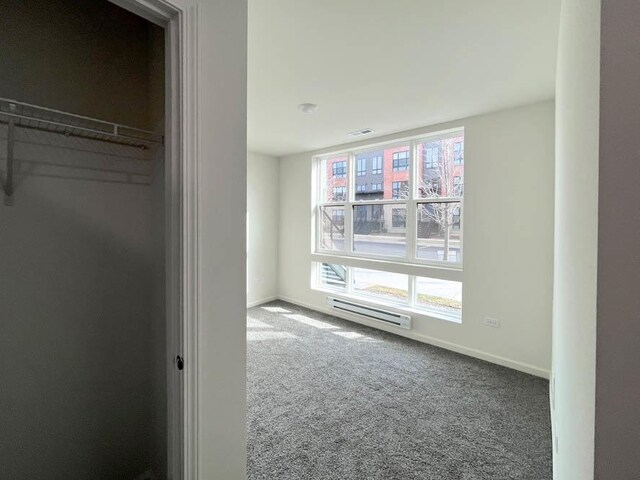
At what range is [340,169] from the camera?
4773 millimetres

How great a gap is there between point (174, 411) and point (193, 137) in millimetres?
1039

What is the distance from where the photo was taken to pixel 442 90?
2574 mm

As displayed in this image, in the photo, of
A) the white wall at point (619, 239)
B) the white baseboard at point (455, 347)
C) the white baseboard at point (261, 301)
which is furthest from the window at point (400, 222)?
the white wall at point (619, 239)

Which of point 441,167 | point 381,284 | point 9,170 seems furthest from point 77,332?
point 441,167

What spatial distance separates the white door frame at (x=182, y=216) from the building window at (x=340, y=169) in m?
3.73

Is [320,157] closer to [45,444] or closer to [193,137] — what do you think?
[193,137]

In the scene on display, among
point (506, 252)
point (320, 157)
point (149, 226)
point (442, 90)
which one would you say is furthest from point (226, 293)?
point (320, 157)

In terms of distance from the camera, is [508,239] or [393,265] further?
[393,265]

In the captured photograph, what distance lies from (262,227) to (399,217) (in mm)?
2340

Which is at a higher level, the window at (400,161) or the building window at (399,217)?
the window at (400,161)

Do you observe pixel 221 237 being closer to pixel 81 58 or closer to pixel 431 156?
pixel 81 58

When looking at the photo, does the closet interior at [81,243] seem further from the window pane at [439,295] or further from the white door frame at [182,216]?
the window pane at [439,295]

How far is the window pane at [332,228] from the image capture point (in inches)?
189

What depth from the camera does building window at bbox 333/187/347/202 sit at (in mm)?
4739
